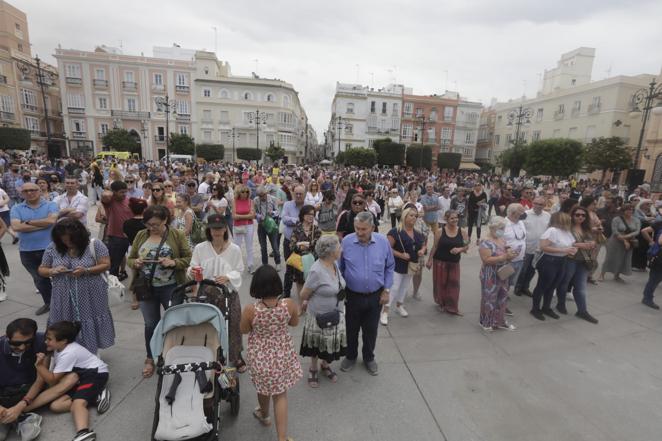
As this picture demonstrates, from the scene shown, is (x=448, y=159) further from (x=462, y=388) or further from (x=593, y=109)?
(x=462, y=388)

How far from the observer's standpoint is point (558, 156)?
29.0m

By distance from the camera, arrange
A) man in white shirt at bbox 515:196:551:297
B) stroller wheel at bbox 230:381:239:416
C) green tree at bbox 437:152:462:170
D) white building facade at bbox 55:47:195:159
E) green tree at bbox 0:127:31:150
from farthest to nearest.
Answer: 1. green tree at bbox 437:152:462:170
2. white building facade at bbox 55:47:195:159
3. green tree at bbox 0:127:31:150
4. man in white shirt at bbox 515:196:551:297
5. stroller wheel at bbox 230:381:239:416

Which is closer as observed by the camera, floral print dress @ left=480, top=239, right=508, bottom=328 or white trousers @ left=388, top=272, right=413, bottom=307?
floral print dress @ left=480, top=239, right=508, bottom=328

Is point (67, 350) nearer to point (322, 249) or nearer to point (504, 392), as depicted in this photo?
point (322, 249)

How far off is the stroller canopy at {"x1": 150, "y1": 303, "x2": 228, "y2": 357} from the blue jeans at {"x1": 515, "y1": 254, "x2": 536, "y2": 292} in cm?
517

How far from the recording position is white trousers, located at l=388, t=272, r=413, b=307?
4.66 m

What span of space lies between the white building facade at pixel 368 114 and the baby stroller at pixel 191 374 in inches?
1842

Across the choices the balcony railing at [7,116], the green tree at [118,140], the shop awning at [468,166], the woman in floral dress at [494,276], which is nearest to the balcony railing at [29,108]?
the balcony railing at [7,116]

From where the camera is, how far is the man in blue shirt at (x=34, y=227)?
4.17 meters

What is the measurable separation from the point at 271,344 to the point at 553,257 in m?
4.34

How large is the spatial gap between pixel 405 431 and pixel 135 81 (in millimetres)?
50244

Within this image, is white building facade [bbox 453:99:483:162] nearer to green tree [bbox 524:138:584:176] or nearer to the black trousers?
green tree [bbox 524:138:584:176]

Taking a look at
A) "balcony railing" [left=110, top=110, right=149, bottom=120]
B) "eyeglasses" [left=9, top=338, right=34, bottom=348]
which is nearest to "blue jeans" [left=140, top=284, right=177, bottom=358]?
"eyeglasses" [left=9, top=338, right=34, bottom=348]

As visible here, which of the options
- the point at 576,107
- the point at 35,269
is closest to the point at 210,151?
the point at 35,269
